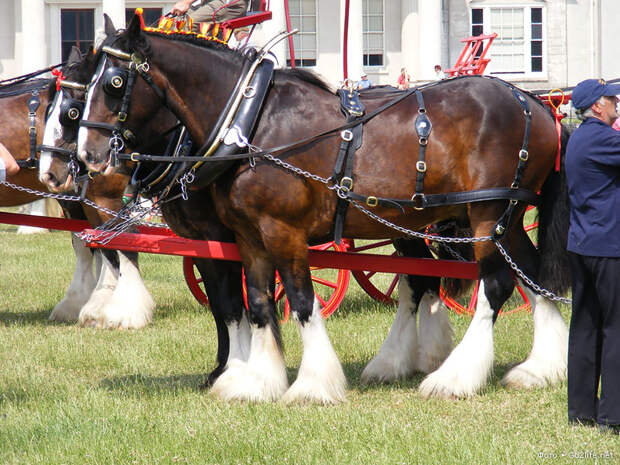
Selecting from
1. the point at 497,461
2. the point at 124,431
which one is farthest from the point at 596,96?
the point at 124,431

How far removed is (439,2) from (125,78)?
23269mm

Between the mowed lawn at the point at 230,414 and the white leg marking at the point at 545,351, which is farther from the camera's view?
the white leg marking at the point at 545,351

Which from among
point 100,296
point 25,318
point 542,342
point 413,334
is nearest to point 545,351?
point 542,342

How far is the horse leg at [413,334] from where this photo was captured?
5.89 meters

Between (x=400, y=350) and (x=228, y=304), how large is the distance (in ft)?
4.05

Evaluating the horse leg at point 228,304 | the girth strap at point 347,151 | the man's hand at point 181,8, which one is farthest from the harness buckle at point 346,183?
the man's hand at point 181,8

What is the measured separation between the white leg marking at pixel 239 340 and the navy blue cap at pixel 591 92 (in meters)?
2.47

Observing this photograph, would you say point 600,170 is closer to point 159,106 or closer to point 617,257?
point 617,257

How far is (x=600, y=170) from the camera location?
14.2 feet

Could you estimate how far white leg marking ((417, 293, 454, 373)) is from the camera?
Answer: 6.07m

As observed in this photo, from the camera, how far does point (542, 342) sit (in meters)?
5.61

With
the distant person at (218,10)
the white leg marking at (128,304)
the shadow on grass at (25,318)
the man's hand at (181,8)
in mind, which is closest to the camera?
the man's hand at (181,8)

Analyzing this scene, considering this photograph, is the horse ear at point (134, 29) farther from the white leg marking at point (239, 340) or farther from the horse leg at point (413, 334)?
the horse leg at point (413, 334)

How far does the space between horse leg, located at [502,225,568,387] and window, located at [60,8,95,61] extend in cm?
2334
